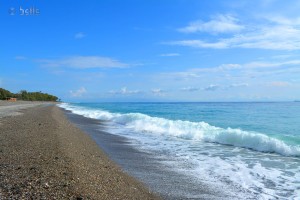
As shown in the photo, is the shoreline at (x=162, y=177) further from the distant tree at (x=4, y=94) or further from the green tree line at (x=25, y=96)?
the green tree line at (x=25, y=96)

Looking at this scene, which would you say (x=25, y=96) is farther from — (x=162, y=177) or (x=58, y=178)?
(x=58, y=178)

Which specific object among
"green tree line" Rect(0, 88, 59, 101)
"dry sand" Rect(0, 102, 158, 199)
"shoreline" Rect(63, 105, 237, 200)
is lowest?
"shoreline" Rect(63, 105, 237, 200)

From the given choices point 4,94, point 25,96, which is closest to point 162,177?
point 4,94

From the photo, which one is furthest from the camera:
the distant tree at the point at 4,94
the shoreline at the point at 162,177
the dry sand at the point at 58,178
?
the distant tree at the point at 4,94

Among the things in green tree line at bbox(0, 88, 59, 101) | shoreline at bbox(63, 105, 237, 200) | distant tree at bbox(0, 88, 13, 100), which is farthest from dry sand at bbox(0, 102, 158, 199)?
green tree line at bbox(0, 88, 59, 101)

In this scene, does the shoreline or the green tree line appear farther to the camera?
the green tree line

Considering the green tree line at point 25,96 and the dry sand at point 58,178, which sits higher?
the green tree line at point 25,96

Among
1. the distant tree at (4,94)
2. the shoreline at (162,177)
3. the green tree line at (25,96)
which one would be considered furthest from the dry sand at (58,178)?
the green tree line at (25,96)

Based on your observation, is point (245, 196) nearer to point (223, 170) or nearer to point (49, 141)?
point (223, 170)

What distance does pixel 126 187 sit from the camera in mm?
7055

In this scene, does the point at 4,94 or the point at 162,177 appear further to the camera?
the point at 4,94

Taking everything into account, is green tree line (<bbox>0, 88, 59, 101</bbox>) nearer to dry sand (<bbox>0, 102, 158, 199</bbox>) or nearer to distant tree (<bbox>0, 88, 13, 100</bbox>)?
distant tree (<bbox>0, 88, 13, 100</bbox>)

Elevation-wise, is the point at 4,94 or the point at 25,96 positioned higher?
the point at 4,94

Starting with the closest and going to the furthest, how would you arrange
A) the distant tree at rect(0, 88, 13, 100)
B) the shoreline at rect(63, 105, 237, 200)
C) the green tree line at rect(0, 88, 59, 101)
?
1. the shoreline at rect(63, 105, 237, 200)
2. the distant tree at rect(0, 88, 13, 100)
3. the green tree line at rect(0, 88, 59, 101)
